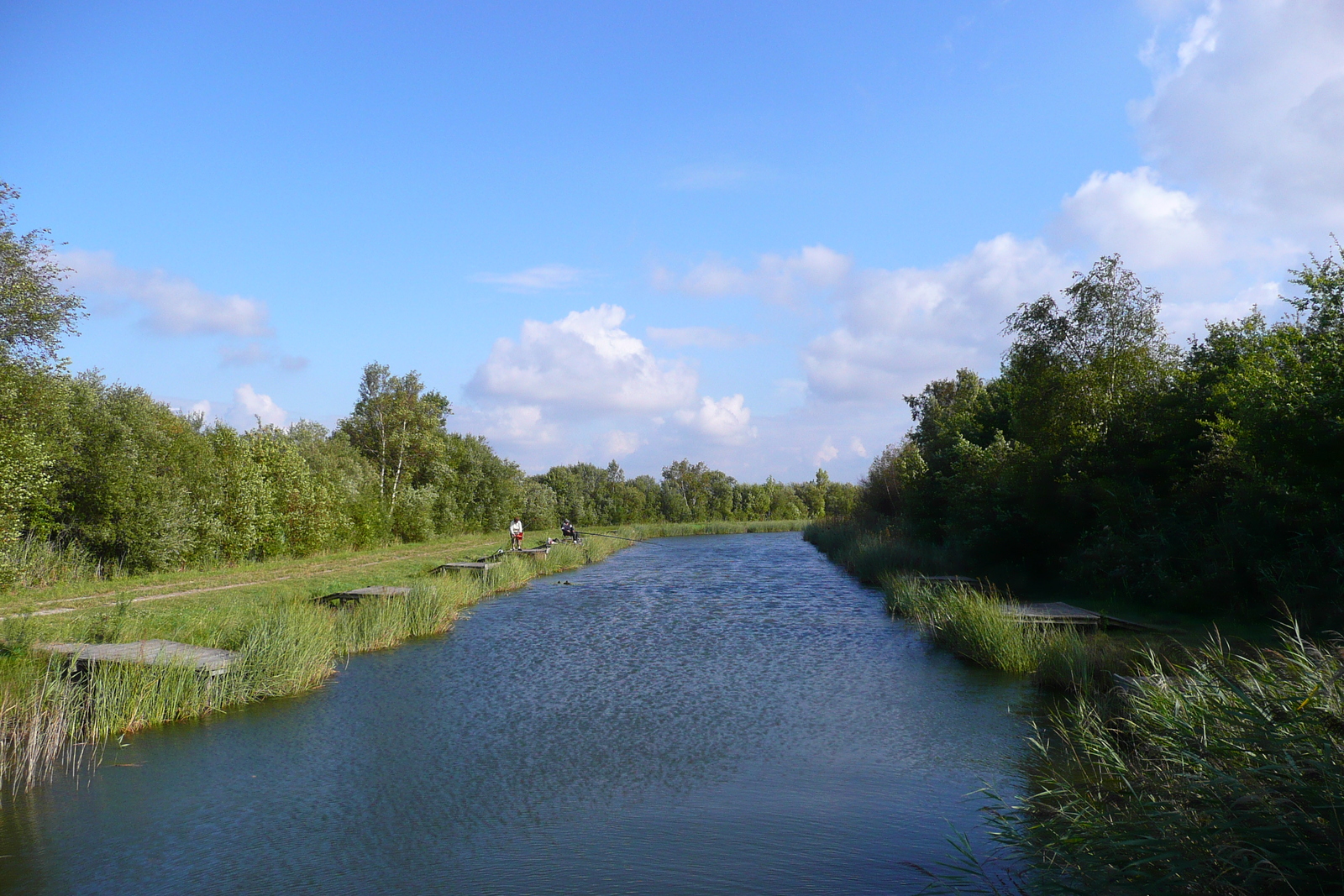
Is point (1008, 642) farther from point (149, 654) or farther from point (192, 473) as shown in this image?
point (192, 473)

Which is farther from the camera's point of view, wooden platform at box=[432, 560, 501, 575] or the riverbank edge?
wooden platform at box=[432, 560, 501, 575]

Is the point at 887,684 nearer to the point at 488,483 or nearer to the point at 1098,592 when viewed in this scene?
the point at 1098,592

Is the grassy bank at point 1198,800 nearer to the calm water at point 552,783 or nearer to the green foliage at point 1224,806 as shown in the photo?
the green foliage at point 1224,806

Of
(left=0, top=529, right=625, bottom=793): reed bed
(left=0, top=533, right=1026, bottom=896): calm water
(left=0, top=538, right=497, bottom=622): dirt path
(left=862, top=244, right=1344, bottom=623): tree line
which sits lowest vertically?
(left=0, top=533, right=1026, bottom=896): calm water

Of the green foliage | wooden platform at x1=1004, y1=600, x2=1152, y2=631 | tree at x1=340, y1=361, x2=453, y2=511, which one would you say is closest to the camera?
the green foliage

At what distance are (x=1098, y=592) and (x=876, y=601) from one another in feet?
17.5

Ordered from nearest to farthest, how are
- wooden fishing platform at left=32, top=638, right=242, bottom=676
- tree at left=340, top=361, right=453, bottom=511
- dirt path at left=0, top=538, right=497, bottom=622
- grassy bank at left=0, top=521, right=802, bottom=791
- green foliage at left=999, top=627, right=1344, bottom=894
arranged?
green foliage at left=999, top=627, right=1344, bottom=894, grassy bank at left=0, top=521, right=802, bottom=791, wooden fishing platform at left=32, top=638, right=242, bottom=676, dirt path at left=0, top=538, right=497, bottom=622, tree at left=340, top=361, right=453, bottom=511

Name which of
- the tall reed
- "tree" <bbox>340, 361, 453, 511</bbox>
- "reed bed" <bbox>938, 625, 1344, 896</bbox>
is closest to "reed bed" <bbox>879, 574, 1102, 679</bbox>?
the tall reed

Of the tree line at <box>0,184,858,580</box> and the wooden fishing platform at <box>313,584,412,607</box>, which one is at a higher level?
the tree line at <box>0,184,858,580</box>

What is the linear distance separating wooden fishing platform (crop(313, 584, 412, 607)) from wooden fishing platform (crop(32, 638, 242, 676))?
5.26 metres

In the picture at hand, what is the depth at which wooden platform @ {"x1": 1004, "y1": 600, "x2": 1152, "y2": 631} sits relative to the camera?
12.9 meters

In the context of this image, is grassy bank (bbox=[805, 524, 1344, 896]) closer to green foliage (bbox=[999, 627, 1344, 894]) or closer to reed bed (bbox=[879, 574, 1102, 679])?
green foliage (bbox=[999, 627, 1344, 894])

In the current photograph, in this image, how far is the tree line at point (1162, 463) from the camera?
11.0 meters

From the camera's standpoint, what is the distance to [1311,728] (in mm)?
3855
